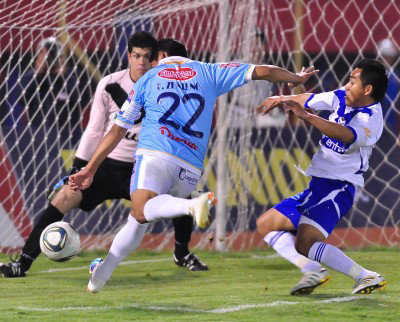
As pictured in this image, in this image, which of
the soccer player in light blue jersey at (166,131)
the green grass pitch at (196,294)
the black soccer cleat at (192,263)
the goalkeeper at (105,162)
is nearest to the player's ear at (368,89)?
the soccer player in light blue jersey at (166,131)

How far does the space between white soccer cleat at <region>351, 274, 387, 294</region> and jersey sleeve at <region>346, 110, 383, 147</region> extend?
0.79 metres

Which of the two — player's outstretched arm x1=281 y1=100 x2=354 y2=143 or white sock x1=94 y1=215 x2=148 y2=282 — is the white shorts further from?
player's outstretched arm x1=281 y1=100 x2=354 y2=143

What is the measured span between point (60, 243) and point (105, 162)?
1743 millimetres

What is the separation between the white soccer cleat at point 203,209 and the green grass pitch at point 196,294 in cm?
48

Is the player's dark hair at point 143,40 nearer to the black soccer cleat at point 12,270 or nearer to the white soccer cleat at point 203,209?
the black soccer cleat at point 12,270

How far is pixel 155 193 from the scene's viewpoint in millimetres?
5977

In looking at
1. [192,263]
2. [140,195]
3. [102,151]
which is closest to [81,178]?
[102,151]

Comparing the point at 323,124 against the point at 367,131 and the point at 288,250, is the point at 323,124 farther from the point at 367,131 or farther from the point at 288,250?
the point at 288,250

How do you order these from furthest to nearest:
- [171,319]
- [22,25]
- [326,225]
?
[22,25]
[326,225]
[171,319]

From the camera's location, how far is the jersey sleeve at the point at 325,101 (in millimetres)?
6574

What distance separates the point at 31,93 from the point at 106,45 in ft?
3.04

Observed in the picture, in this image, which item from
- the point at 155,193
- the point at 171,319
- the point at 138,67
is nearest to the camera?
the point at 171,319

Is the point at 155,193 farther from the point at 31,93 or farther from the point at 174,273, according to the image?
the point at 31,93

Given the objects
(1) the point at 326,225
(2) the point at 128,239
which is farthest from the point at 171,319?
(1) the point at 326,225
